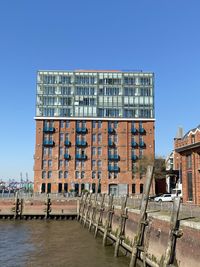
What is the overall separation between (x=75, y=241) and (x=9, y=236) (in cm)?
923

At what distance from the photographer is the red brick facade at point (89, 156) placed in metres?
102

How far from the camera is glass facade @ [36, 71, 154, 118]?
345 ft

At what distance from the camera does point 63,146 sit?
10400 centimetres

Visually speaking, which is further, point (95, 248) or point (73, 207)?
point (73, 207)

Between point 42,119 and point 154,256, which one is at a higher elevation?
point 42,119

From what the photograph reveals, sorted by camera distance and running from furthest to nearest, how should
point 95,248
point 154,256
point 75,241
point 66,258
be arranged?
1. point 75,241
2. point 95,248
3. point 66,258
4. point 154,256

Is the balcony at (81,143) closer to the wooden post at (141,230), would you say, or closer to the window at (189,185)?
the window at (189,185)

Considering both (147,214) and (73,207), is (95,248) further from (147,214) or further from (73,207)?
(73,207)

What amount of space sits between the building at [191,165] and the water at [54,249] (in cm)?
1306

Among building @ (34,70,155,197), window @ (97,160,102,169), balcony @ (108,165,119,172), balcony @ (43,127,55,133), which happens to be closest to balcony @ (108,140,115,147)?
building @ (34,70,155,197)

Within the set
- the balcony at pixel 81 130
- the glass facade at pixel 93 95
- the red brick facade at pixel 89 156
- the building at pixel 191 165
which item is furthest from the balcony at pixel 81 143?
the building at pixel 191 165

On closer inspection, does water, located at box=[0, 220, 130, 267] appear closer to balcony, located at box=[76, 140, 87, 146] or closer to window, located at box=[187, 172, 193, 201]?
window, located at box=[187, 172, 193, 201]

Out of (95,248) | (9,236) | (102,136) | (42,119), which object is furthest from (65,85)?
(95,248)

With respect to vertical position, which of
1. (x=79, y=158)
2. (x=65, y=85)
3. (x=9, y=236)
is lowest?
(x=9, y=236)
